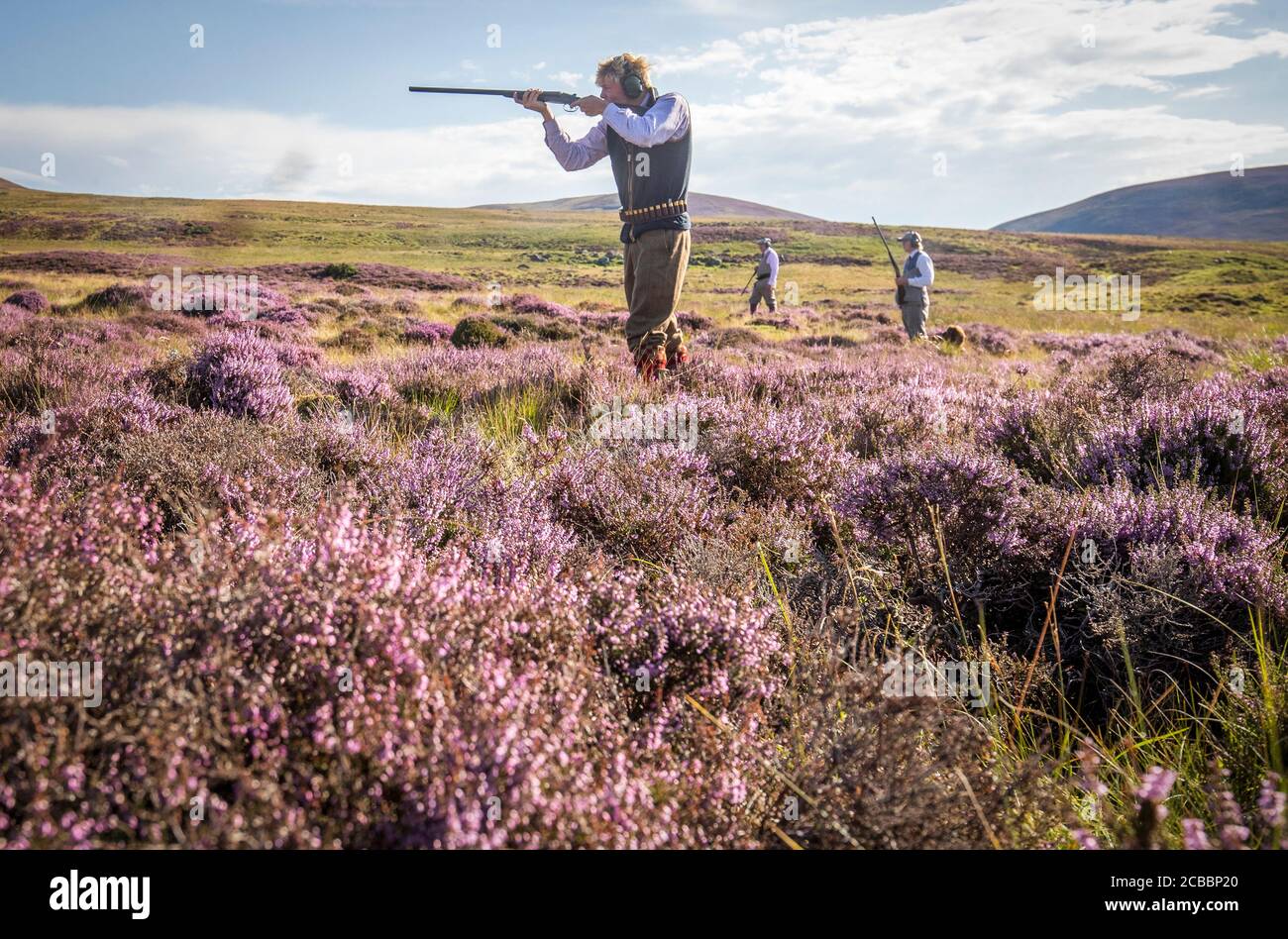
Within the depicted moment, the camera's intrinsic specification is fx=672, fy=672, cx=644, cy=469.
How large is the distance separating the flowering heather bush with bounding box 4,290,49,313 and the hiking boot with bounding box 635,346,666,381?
14.1m

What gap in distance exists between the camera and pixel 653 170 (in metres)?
6.07

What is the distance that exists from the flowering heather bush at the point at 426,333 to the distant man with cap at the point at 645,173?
5.85m

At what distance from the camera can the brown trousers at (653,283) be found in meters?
6.26

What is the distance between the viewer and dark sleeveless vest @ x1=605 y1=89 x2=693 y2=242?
19.8 ft

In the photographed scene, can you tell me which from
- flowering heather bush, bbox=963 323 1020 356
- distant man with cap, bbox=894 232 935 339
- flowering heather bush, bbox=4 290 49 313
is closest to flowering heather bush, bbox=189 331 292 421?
flowering heather bush, bbox=4 290 49 313

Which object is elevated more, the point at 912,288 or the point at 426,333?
the point at 912,288

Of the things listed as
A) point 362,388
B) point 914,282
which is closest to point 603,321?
point 914,282

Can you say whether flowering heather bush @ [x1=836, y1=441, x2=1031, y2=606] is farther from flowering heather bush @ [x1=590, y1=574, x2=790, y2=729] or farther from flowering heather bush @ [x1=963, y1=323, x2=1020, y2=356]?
flowering heather bush @ [x1=963, y1=323, x2=1020, y2=356]

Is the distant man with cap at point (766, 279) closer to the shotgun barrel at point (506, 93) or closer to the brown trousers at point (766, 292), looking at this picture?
the brown trousers at point (766, 292)

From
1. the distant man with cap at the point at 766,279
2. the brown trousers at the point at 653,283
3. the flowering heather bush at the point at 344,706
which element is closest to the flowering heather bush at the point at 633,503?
the flowering heather bush at the point at 344,706

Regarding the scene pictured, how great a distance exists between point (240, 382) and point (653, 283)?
352 centimetres

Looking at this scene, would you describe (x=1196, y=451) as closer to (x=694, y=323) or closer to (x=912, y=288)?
(x=912, y=288)

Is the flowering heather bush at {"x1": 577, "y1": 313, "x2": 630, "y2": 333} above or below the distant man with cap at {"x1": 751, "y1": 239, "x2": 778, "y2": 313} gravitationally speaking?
below
